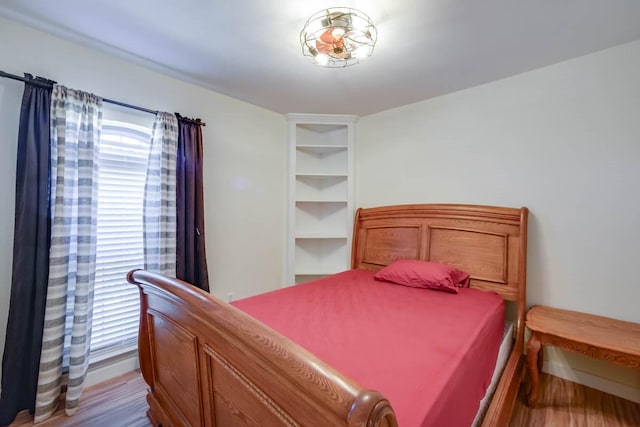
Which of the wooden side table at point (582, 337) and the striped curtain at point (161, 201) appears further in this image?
the striped curtain at point (161, 201)

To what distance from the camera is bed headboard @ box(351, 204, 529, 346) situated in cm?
220

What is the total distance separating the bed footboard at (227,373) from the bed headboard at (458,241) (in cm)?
205

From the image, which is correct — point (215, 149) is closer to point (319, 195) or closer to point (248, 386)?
point (319, 195)

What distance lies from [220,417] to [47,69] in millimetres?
2392

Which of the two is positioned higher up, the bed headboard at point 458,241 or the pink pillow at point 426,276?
the bed headboard at point 458,241

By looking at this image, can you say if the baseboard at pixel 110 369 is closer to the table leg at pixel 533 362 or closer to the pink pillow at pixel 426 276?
the pink pillow at pixel 426 276

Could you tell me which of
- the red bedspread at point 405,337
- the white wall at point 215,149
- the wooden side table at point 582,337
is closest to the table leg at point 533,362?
the wooden side table at point 582,337

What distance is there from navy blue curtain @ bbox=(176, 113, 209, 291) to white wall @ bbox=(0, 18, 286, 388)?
230mm

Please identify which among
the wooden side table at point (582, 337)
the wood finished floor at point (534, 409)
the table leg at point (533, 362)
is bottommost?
the wood finished floor at point (534, 409)

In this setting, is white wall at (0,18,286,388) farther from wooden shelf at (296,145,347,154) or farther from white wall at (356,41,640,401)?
white wall at (356,41,640,401)

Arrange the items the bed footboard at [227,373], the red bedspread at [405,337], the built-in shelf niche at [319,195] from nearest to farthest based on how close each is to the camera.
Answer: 1. the bed footboard at [227,373]
2. the red bedspread at [405,337]
3. the built-in shelf niche at [319,195]

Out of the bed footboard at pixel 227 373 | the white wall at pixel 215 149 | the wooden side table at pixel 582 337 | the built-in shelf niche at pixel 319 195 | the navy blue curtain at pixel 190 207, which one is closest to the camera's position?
the bed footboard at pixel 227 373

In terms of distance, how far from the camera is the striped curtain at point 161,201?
2.23 metres

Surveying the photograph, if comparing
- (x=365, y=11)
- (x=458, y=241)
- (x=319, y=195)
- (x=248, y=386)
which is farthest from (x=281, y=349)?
(x=319, y=195)
